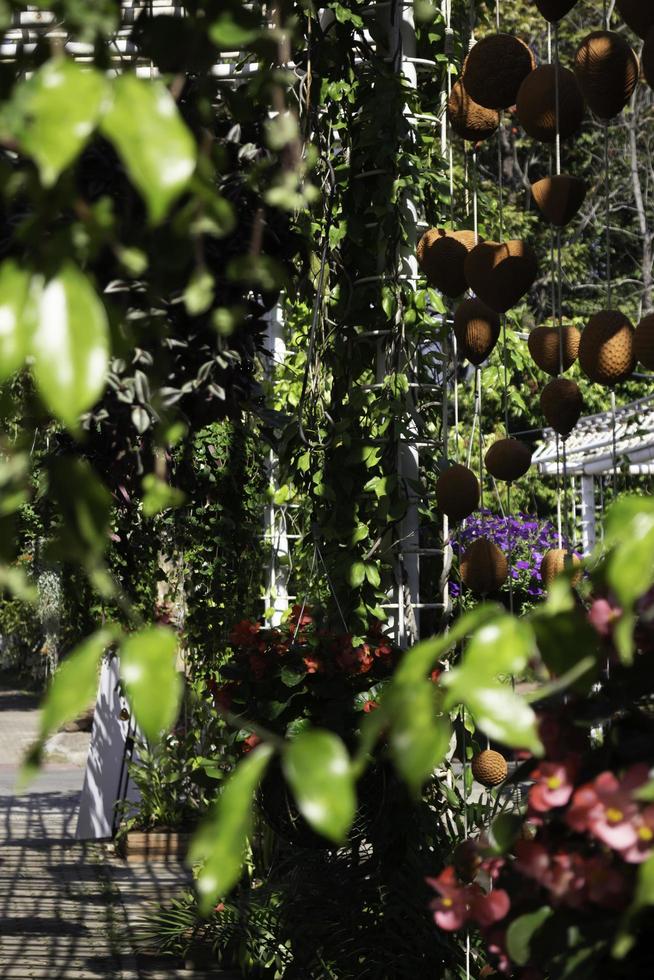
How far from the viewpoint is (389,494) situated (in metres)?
2.90

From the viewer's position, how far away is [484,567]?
87.7 inches

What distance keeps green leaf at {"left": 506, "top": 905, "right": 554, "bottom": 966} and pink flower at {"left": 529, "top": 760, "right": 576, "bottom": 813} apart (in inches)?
3.3

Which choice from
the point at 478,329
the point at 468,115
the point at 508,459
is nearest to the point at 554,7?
the point at 468,115

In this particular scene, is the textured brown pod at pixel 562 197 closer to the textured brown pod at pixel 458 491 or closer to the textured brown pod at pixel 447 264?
the textured brown pod at pixel 447 264

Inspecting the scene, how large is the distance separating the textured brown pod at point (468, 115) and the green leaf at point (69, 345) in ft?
5.45

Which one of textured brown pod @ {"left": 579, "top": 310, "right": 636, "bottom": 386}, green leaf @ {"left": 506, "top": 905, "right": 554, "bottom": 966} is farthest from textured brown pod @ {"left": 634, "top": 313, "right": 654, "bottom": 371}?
green leaf @ {"left": 506, "top": 905, "right": 554, "bottom": 966}

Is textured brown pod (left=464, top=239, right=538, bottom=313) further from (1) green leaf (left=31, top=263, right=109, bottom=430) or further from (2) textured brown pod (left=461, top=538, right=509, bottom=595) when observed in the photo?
(1) green leaf (left=31, top=263, right=109, bottom=430)

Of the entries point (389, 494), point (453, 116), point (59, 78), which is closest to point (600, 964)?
point (59, 78)

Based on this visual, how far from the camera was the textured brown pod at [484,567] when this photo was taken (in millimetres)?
2223

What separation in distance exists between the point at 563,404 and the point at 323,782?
1458mm

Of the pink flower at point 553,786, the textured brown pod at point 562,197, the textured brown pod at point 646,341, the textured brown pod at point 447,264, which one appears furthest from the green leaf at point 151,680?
the textured brown pod at point 447,264

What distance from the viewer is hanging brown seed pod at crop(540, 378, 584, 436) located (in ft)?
6.55

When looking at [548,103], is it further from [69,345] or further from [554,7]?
[69,345]

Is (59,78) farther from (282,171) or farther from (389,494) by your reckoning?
(389,494)
